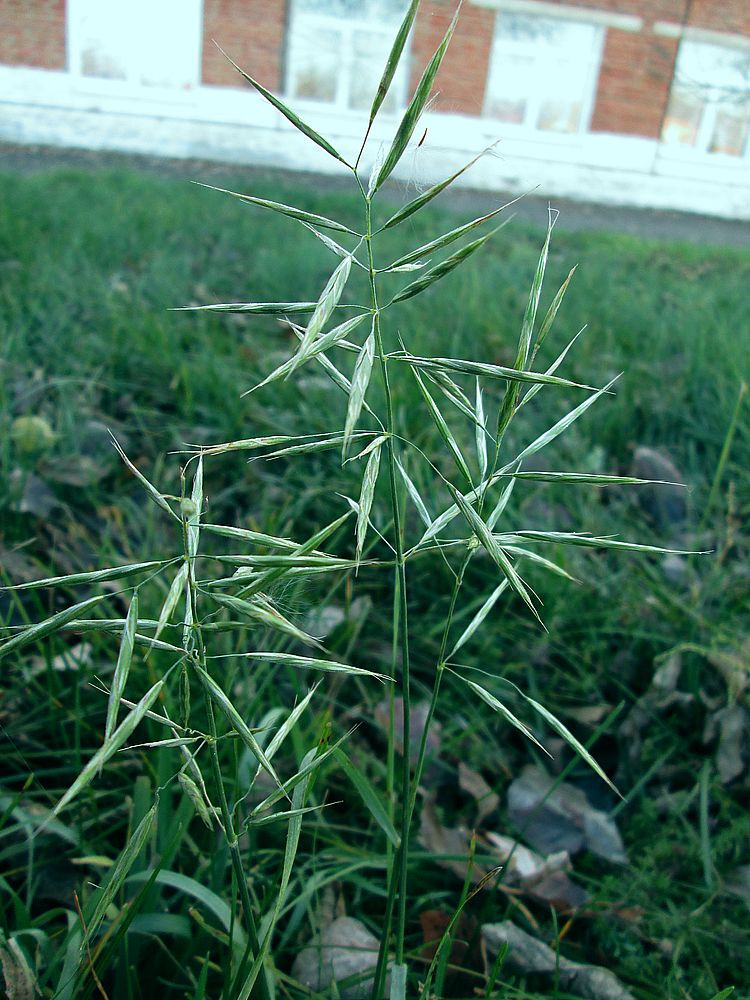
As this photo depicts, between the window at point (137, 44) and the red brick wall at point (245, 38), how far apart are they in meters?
0.25

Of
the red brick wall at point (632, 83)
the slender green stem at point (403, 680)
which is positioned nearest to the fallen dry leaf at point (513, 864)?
the slender green stem at point (403, 680)

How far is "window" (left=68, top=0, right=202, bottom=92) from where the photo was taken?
11031mm

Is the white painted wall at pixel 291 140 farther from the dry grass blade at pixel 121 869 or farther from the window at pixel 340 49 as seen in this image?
the dry grass blade at pixel 121 869

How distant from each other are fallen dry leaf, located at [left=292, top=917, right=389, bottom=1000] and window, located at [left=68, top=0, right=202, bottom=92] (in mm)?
11939

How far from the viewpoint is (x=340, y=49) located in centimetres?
1177

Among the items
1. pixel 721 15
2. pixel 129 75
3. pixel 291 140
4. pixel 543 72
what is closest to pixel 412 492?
pixel 291 140

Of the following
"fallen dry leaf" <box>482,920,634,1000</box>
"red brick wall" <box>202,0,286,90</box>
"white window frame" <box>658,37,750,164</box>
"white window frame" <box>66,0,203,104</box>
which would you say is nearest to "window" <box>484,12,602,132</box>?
"white window frame" <box>658,37,750,164</box>

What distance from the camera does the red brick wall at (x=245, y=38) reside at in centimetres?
1095

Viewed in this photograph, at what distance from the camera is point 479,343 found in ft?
9.34

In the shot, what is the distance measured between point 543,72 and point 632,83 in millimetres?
1215

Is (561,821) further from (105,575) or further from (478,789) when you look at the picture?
(105,575)

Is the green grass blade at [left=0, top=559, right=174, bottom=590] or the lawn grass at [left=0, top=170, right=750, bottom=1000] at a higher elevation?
the green grass blade at [left=0, top=559, right=174, bottom=590]

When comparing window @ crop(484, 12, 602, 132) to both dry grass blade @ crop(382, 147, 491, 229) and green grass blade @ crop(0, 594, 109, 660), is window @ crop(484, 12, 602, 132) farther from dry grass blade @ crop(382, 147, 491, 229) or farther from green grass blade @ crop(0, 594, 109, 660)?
green grass blade @ crop(0, 594, 109, 660)

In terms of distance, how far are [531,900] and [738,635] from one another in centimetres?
64
